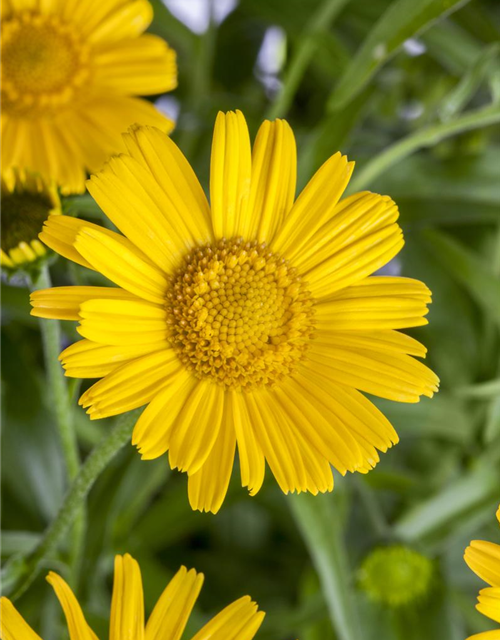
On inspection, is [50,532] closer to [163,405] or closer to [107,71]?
[163,405]

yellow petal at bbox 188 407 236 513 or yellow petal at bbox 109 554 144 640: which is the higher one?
yellow petal at bbox 188 407 236 513

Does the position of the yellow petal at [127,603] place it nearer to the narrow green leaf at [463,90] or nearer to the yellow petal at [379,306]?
the yellow petal at [379,306]

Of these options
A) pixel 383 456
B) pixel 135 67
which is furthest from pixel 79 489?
pixel 383 456

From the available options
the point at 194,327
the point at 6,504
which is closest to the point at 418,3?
the point at 194,327

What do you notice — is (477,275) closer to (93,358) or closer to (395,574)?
(395,574)

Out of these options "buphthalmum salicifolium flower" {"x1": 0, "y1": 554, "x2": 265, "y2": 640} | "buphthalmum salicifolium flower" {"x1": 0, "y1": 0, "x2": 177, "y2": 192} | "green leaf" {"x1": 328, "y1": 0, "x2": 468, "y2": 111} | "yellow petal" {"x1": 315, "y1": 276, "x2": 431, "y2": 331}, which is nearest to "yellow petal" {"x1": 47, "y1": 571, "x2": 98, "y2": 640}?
"buphthalmum salicifolium flower" {"x1": 0, "y1": 554, "x2": 265, "y2": 640}

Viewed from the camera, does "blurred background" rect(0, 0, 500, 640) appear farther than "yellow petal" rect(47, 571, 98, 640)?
Yes

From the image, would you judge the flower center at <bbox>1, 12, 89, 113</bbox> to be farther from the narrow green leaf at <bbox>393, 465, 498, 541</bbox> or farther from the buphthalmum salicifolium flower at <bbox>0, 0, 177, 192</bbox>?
the narrow green leaf at <bbox>393, 465, 498, 541</bbox>
